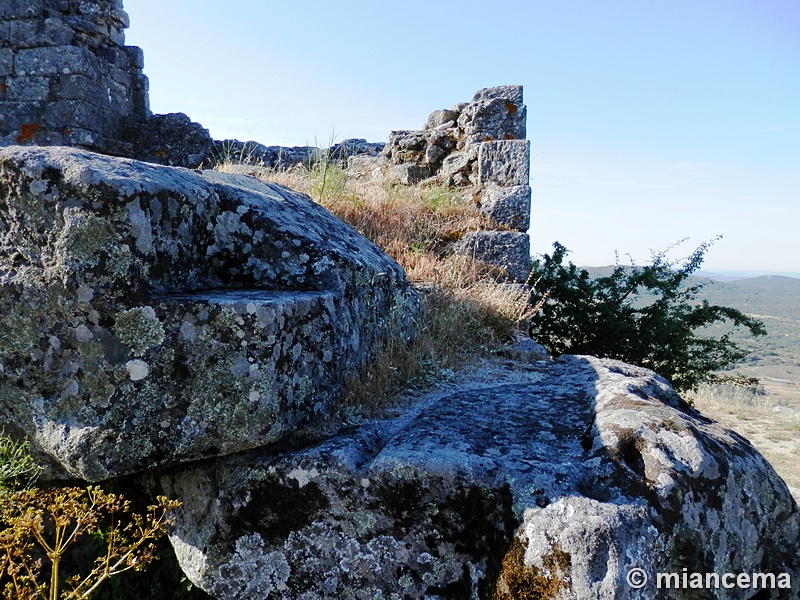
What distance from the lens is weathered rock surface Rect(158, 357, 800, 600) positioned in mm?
1759

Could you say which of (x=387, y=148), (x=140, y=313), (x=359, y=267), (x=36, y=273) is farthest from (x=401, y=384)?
(x=387, y=148)

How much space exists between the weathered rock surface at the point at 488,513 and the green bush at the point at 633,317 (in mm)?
5094

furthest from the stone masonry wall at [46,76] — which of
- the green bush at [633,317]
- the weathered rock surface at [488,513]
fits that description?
the weathered rock surface at [488,513]

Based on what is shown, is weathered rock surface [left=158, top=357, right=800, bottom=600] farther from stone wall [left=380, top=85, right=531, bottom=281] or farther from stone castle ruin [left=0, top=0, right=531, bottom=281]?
stone castle ruin [left=0, top=0, right=531, bottom=281]

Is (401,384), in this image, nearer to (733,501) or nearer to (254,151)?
(733,501)

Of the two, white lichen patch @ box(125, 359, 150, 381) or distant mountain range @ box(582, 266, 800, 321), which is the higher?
white lichen patch @ box(125, 359, 150, 381)

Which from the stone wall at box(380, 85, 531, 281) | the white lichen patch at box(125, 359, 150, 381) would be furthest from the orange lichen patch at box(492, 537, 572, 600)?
the stone wall at box(380, 85, 531, 281)

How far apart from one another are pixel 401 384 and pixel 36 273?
1.74m

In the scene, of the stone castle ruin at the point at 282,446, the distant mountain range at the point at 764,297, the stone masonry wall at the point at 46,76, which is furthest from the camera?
the distant mountain range at the point at 764,297

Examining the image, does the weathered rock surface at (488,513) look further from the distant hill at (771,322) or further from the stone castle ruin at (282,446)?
the distant hill at (771,322)

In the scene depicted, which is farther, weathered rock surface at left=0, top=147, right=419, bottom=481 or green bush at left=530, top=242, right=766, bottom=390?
green bush at left=530, top=242, right=766, bottom=390

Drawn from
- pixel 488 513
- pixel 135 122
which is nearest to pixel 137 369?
pixel 488 513

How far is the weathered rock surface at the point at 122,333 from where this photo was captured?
1.92 m

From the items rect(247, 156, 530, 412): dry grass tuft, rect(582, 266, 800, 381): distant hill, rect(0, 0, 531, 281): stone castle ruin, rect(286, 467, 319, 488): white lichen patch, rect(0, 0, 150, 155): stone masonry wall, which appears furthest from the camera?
rect(582, 266, 800, 381): distant hill
